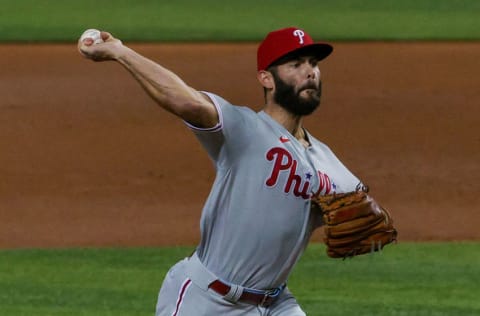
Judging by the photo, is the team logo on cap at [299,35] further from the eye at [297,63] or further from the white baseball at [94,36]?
the white baseball at [94,36]

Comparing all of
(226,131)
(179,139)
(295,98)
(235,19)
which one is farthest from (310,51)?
(235,19)

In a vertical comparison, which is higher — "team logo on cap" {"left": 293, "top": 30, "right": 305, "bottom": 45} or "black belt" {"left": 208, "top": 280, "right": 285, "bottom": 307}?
"team logo on cap" {"left": 293, "top": 30, "right": 305, "bottom": 45}

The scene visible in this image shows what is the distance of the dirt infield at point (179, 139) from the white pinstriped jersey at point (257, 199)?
551 cm

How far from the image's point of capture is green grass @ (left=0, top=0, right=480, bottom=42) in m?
17.2

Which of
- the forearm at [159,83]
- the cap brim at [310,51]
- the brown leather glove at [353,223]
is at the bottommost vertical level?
the brown leather glove at [353,223]

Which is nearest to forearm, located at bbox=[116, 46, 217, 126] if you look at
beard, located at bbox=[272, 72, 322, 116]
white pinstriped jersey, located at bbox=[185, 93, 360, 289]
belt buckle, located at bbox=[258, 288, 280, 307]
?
white pinstriped jersey, located at bbox=[185, 93, 360, 289]

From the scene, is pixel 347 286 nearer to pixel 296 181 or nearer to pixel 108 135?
pixel 296 181

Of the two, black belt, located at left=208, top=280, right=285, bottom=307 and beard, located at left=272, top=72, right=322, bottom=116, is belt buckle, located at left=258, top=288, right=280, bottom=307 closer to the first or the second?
black belt, located at left=208, top=280, right=285, bottom=307

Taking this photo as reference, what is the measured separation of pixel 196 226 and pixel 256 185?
20.2 feet

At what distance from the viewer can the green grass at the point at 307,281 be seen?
26.7ft

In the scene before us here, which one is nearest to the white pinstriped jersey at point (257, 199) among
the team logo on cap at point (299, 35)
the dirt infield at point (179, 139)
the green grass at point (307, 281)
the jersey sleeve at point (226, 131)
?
the jersey sleeve at point (226, 131)

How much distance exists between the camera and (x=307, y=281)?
29.3 feet

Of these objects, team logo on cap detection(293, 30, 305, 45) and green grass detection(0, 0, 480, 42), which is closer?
team logo on cap detection(293, 30, 305, 45)

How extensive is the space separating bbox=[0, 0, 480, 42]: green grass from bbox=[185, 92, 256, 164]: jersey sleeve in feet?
39.2
